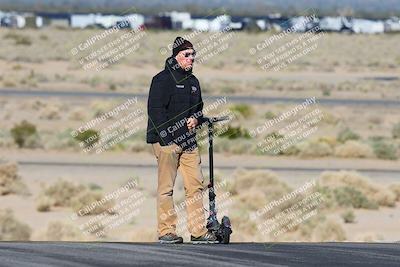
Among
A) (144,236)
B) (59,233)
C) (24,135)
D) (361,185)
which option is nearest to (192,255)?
(144,236)

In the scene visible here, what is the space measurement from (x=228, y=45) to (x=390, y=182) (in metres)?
99.0

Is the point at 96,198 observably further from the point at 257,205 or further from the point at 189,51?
the point at 189,51

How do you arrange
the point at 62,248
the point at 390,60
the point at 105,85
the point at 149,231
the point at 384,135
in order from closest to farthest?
the point at 62,248 < the point at 149,231 < the point at 384,135 < the point at 105,85 < the point at 390,60

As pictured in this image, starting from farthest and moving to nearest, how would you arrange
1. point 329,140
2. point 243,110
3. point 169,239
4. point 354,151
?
point 243,110 < point 329,140 < point 354,151 < point 169,239

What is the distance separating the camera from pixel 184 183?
13.7 m

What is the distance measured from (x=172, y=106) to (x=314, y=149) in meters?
24.9

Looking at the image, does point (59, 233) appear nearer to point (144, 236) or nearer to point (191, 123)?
point (144, 236)

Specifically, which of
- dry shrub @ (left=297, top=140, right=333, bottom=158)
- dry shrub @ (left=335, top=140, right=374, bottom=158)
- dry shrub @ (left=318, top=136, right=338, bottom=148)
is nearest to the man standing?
dry shrub @ (left=297, top=140, right=333, bottom=158)

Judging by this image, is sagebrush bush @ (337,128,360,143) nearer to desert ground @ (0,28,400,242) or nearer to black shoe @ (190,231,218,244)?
desert ground @ (0,28,400,242)

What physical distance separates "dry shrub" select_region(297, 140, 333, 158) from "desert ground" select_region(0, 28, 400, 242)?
1.7 inches

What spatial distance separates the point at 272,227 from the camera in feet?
74.3

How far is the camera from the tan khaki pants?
13633mm

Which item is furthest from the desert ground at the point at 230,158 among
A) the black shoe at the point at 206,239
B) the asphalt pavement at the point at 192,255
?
the asphalt pavement at the point at 192,255

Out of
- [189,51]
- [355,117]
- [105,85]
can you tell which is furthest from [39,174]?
[105,85]
